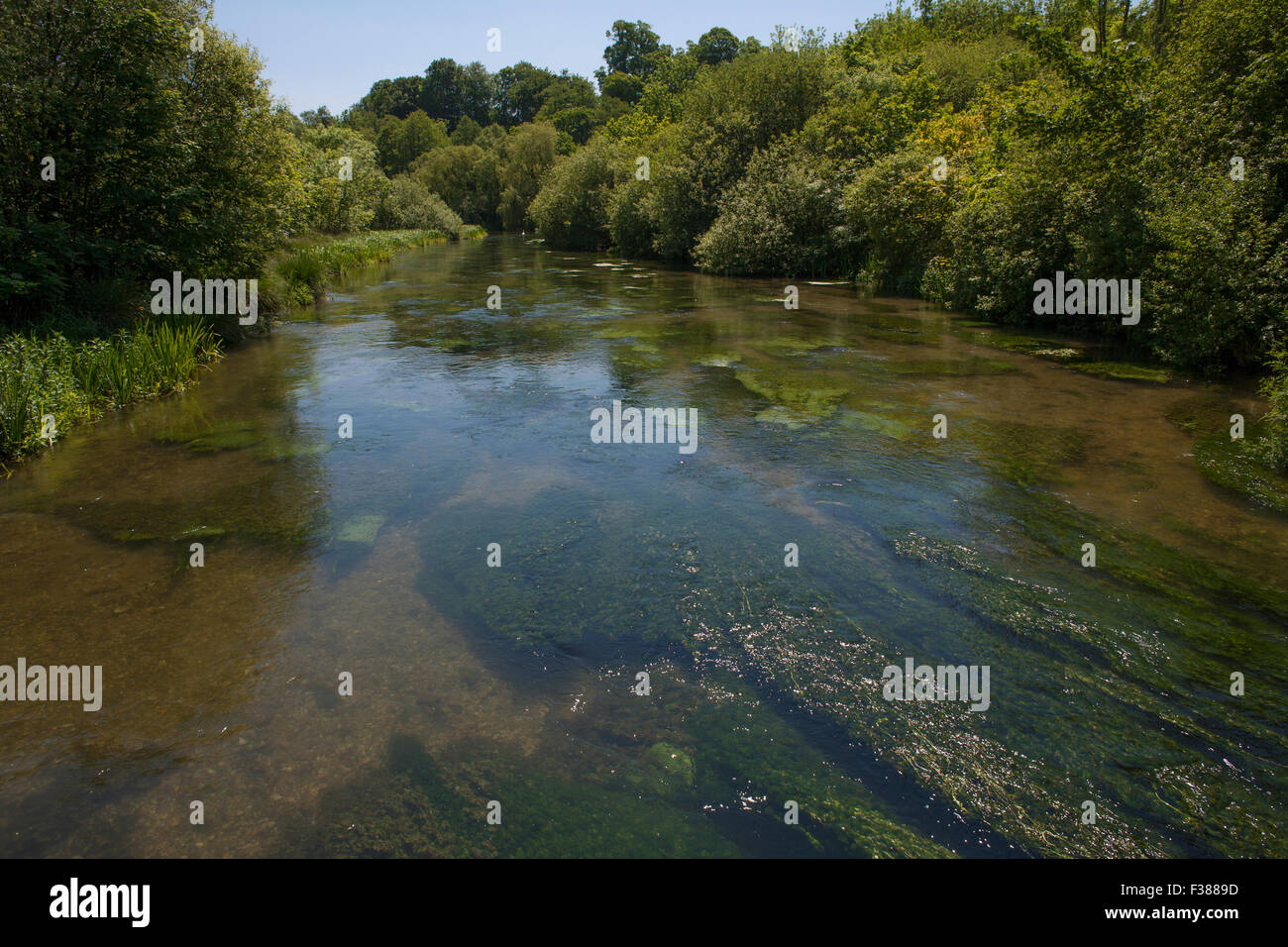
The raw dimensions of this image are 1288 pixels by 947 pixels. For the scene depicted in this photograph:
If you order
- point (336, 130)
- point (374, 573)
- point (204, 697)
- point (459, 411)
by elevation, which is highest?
point (336, 130)

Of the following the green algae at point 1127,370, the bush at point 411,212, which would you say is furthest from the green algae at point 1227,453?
the bush at point 411,212

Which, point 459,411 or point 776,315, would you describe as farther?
point 776,315

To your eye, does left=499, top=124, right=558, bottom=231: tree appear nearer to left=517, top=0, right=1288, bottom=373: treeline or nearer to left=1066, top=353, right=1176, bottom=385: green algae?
left=517, top=0, right=1288, bottom=373: treeline

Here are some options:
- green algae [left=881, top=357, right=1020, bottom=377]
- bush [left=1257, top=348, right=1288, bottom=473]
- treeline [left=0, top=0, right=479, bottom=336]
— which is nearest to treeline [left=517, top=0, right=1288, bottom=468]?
bush [left=1257, top=348, right=1288, bottom=473]

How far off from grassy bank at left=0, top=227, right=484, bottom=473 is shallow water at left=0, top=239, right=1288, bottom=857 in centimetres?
59

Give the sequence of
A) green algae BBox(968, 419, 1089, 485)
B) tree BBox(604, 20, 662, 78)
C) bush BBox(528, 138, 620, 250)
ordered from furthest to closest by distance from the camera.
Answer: tree BBox(604, 20, 662, 78) → bush BBox(528, 138, 620, 250) → green algae BBox(968, 419, 1089, 485)

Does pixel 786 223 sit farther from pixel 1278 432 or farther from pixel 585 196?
pixel 1278 432

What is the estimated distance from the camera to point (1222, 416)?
414 inches

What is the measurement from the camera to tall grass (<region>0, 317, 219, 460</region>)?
916cm

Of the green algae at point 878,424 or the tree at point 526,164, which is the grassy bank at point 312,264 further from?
the tree at point 526,164
